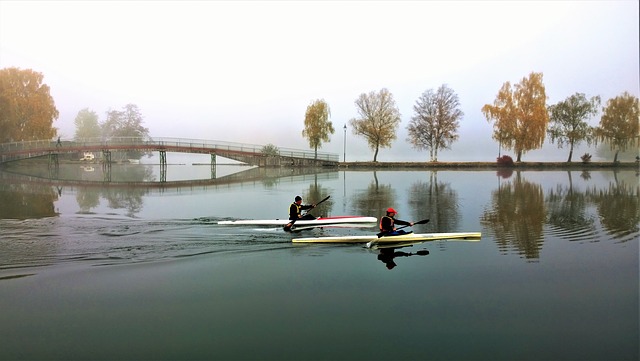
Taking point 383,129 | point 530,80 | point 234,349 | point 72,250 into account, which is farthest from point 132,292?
point 530,80

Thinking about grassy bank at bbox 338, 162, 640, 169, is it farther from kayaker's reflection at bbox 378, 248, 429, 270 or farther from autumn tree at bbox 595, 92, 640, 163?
kayaker's reflection at bbox 378, 248, 429, 270

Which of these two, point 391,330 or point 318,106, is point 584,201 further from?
point 318,106

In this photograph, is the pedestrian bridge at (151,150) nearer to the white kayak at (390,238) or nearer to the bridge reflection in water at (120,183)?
the bridge reflection in water at (120,183)

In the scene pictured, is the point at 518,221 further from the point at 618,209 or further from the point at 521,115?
the point at 521,115

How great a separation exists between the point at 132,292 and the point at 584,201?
1024 inches

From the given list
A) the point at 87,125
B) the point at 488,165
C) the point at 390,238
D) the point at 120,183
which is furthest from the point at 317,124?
the point at 390,238

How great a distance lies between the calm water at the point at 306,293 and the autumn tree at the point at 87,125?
85.4 m

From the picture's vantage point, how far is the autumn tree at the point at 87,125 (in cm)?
9544

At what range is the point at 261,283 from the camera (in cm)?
1034

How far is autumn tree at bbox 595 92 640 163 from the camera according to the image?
220ft

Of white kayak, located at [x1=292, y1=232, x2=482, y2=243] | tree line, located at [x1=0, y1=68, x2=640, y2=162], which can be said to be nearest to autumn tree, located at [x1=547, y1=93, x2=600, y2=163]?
tree line, located at [x1=0, y1=68, x2=640, y2=162]

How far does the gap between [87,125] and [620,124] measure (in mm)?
101193

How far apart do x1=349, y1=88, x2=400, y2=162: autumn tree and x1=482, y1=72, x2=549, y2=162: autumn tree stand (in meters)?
14.7

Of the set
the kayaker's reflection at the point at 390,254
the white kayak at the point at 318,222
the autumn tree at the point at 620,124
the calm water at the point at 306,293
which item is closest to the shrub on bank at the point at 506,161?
the autumn tree at the point at 620,124
